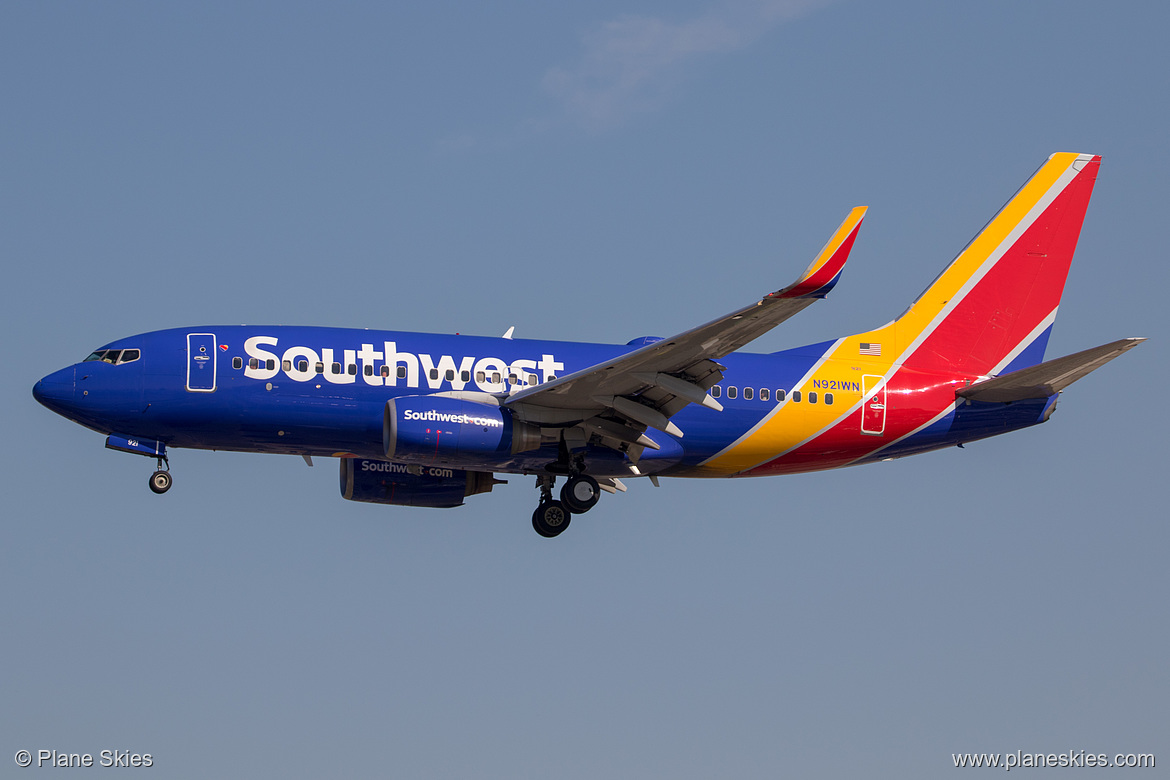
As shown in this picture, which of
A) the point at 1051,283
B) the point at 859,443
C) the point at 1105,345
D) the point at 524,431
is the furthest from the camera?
the point at 1051,283

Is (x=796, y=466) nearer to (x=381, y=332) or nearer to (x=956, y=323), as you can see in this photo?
(x=956, y=323)

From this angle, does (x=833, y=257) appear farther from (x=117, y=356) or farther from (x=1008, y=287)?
(x=117, y=356)

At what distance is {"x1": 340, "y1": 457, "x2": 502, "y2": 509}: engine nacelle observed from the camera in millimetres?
37344

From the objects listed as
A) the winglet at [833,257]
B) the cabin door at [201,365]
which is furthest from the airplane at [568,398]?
the winglet at [833,257]

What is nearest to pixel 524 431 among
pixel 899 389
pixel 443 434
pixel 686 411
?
pixel 443 434

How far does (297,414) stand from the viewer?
32.4 metres

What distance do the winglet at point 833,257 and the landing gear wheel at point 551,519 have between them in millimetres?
10784

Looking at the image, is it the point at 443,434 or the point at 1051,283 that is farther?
the point at 1051,283

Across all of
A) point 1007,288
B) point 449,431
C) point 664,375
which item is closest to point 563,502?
point 449,431

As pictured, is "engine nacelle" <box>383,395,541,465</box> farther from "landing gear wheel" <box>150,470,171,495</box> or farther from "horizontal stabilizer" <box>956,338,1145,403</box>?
"horizontal stabilizer" <box>956,338,1145,403</box>

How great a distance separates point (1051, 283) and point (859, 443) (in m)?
7.83

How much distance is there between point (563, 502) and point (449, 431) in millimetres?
3932

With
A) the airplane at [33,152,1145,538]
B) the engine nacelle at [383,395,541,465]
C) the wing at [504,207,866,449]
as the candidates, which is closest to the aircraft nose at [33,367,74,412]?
the airplane at [33,152,1145,538]

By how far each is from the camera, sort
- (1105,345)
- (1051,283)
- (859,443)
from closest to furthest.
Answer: (1105,345)
(859,443)
(1051,283)
